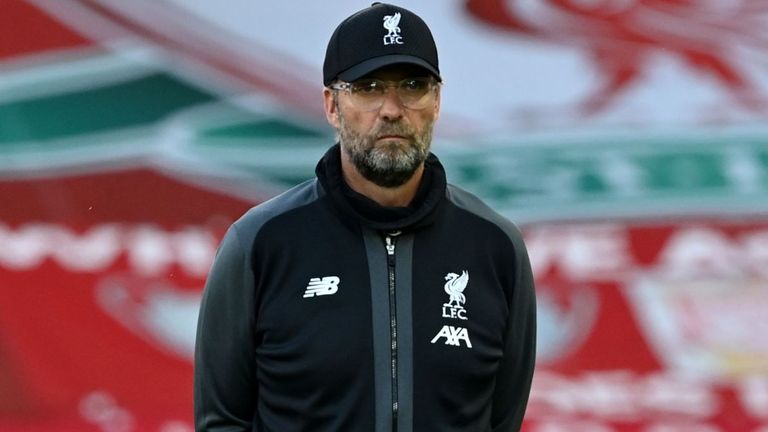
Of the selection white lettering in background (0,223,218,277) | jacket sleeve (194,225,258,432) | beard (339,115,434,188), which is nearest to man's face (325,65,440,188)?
beard (339,115,434,188)

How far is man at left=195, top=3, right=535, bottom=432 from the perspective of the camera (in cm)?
245

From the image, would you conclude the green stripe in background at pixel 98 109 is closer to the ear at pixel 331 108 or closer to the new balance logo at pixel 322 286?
the ear at pixel 331 108

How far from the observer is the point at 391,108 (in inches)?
96.5

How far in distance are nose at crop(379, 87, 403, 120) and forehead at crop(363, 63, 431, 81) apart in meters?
0.02

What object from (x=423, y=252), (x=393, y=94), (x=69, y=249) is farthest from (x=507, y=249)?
(x=69, y=249)

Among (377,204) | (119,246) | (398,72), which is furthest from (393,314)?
(119,246)

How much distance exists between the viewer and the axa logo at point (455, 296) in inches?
98.5

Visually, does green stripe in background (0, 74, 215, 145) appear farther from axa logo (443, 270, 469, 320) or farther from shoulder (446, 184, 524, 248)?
axa logo (443, 270, 469, 320)

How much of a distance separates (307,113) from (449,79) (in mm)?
486

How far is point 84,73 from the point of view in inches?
200

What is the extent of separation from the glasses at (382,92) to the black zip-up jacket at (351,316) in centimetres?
14

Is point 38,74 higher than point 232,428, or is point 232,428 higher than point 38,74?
point 38,74

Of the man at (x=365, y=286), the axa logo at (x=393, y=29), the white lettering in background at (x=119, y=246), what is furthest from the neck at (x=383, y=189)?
the white lettering in background at (x=119, y=246)

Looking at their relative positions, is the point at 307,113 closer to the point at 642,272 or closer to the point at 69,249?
the point at 69,249
